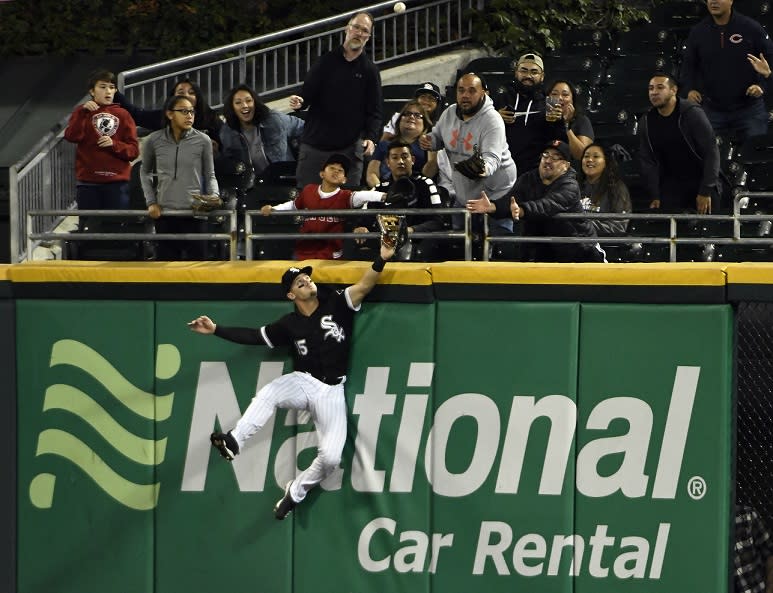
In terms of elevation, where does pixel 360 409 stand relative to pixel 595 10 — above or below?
below

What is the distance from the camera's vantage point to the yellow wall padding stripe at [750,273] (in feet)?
44.3

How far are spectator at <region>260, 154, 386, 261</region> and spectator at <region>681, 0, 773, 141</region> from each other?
3869mm

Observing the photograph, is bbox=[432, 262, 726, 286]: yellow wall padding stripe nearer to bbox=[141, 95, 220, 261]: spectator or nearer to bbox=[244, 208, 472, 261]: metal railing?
bbox=[244, 208, 472, 261]: metal railing

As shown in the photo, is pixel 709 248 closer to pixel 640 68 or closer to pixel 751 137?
pixel 751 137

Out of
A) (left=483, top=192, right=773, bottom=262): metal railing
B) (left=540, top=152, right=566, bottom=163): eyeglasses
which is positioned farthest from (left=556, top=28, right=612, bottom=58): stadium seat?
(left=483, top=192, right=773, bottom=262): metal railing

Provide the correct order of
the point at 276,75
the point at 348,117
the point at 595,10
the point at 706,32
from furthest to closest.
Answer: the point at 595,10 → the point at 276,75 → the point at 706,32 → the point at 348,117

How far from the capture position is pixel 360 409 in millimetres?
14008

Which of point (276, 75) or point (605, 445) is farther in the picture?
point (276, 75)

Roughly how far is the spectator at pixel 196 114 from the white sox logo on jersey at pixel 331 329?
2.37 m

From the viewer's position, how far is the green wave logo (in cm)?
1423

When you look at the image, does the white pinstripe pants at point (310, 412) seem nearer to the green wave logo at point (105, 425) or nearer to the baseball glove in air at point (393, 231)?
the green wave logo at point (105, 425)

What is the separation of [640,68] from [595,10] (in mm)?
1861

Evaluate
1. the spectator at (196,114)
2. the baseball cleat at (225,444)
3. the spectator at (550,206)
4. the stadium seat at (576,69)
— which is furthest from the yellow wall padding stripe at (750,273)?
the stadium seat at (576,69)

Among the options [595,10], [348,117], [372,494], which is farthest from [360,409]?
[595,10]
